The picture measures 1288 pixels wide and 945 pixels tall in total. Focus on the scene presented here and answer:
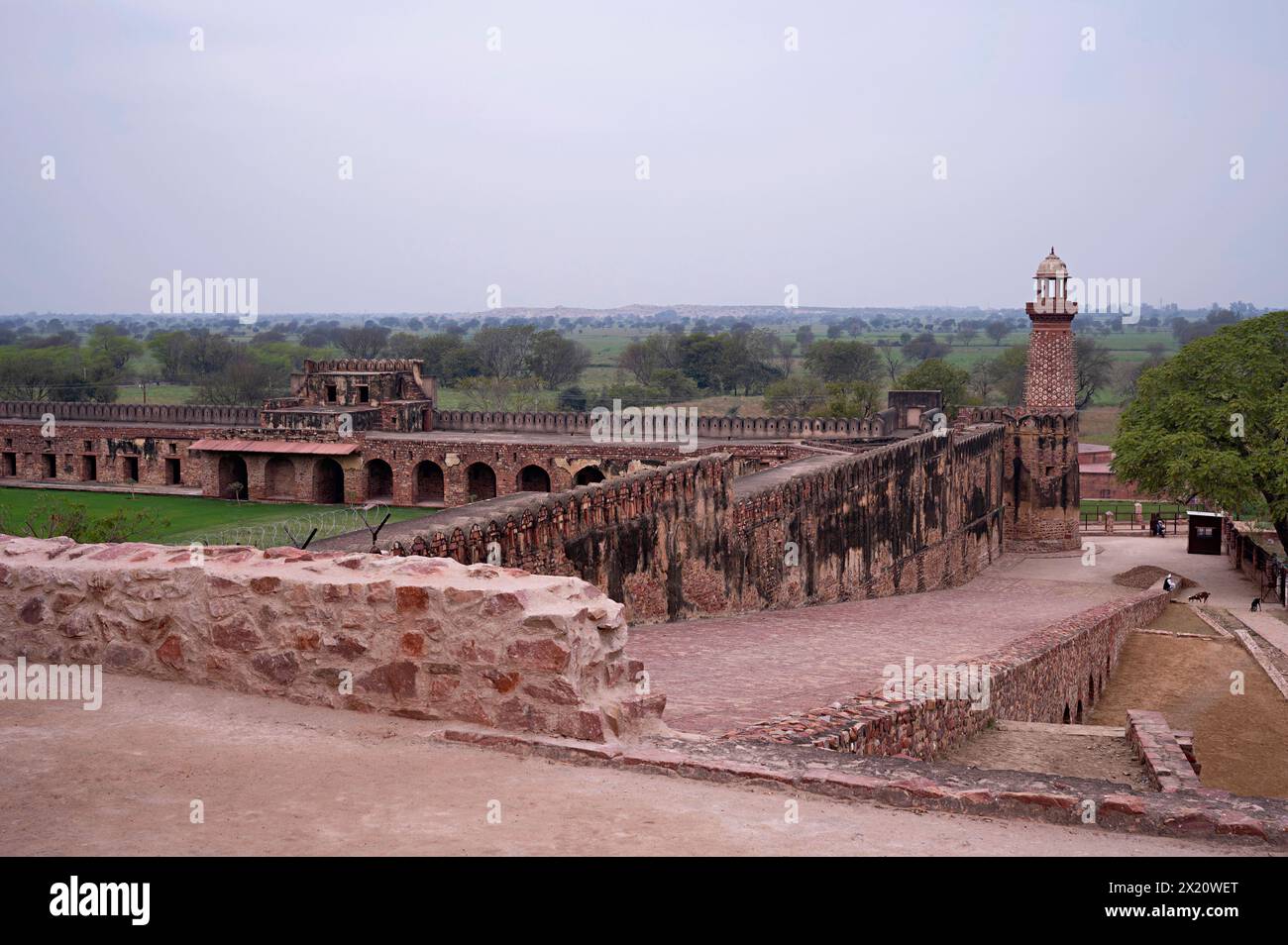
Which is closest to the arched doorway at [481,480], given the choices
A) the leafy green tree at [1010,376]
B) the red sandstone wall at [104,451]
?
the red sandstone wall at [104,451]

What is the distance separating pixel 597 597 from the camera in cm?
542

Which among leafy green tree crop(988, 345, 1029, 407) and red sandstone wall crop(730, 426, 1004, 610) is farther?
leafy green tree crop(988, 345, 1029, 407)

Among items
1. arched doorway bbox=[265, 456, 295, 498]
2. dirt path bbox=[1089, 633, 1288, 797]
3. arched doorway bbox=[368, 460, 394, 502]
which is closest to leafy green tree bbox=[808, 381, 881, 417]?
arched doorway bbox=[368, 460, 394, 502]

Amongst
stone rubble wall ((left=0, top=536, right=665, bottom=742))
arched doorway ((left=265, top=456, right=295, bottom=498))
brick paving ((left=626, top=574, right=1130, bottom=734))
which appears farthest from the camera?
arched doorway ((left=265, top=456, right=295, bottom=498))

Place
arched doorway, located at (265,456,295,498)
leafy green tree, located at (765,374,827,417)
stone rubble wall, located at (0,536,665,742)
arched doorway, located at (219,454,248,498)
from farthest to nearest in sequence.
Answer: leafy green tree, located at (765,374,827,417) → arched doorway, located at (219,454,248,498) → arched doorway, located at (265,456,295,498) → stone rubble wall, located at (0,536,665,742)

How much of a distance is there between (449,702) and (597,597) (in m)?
0.68

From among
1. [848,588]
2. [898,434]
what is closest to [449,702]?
[848,588]

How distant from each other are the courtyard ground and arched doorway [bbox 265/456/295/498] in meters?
25.9

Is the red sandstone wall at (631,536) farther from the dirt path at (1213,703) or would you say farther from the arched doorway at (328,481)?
the arched doorway at (328,481)

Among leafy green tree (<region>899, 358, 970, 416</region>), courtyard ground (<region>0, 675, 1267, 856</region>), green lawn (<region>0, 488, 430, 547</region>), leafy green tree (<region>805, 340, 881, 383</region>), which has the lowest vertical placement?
green lawn (<region>0, 488, 430, 547</region>)

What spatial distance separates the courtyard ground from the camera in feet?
13.6

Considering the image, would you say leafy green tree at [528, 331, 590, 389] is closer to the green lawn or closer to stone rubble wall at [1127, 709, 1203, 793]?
the green lawn

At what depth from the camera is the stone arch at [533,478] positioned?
29812 mm
